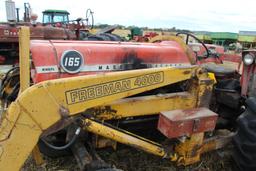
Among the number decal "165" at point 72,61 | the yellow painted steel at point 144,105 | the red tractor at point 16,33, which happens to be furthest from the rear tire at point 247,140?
the red tractor at point 16,33

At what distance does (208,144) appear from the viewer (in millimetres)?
2979

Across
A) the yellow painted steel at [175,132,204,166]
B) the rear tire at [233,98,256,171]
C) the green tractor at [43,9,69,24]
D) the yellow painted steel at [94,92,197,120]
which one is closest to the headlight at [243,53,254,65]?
the rear tire at [233,98,256,171]

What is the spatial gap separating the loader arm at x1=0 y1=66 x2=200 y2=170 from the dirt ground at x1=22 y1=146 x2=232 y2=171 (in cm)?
147

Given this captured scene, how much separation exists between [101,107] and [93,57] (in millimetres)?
532

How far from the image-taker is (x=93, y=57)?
273 centimetres

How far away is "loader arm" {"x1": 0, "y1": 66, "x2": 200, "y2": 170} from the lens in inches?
75.7

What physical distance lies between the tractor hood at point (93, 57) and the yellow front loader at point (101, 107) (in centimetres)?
20

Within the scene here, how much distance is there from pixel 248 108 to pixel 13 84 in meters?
2.39

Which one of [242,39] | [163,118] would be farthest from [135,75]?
[242,39]

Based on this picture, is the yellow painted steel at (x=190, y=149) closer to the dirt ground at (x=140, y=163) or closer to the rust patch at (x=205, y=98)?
the rust patch at (x=205, y=98)

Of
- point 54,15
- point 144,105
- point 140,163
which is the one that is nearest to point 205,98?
point 144,105

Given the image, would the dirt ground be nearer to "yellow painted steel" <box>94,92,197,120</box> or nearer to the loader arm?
"yellow painted steel" <box>94,92,197,120</box>

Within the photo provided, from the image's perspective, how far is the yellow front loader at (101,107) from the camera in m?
1.94

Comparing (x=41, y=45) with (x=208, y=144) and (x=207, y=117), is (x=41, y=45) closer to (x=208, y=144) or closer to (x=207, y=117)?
(x=207, y=117)
